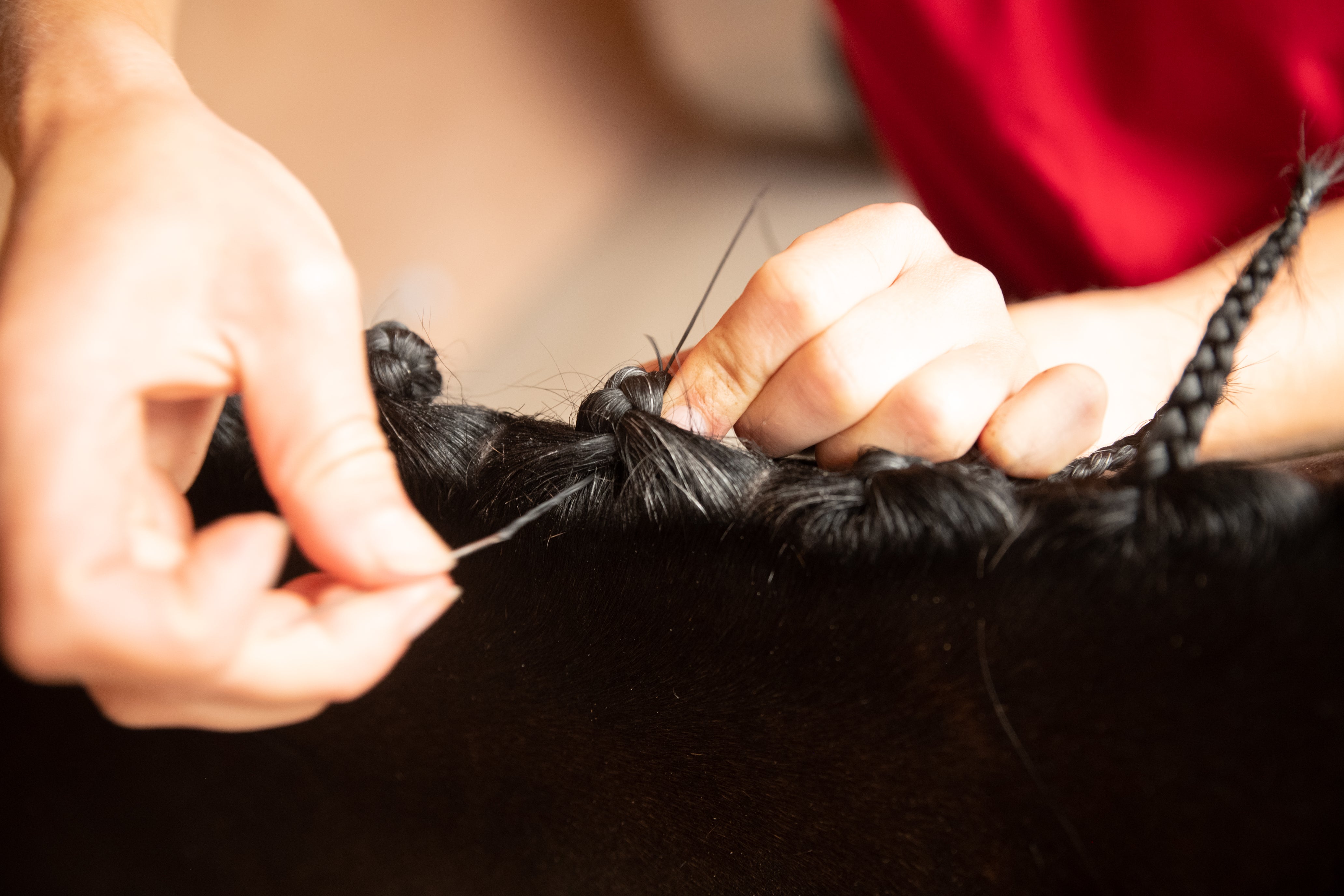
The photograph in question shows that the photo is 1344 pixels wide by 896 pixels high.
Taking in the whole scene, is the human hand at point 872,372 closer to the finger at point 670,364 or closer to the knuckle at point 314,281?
the finger at point 670,364

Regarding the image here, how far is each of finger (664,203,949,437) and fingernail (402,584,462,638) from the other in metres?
0.16

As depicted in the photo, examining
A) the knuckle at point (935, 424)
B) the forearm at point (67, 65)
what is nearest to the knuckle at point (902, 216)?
the knuckle at point (935, 424)

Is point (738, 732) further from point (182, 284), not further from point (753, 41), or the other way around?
point (753, 41)

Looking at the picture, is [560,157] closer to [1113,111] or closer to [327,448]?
[1113,111]

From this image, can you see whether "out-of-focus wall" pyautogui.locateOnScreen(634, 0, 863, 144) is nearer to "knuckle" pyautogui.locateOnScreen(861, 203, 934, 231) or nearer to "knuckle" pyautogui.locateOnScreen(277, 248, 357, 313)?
"knuckle" pyautogui.locateOnScreen(861, 203, 934, 231)

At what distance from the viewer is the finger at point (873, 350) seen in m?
0.43

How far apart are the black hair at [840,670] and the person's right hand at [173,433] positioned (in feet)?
0.28

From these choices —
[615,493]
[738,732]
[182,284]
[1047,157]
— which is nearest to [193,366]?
[182,284]

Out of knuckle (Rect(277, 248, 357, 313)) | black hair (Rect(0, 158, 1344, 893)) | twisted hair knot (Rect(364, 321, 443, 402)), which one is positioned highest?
knuckle (Rect(277, 248, 357, 313))

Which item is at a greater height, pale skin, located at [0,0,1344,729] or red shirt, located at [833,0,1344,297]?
red shirt, located at [833,0,1344,297]

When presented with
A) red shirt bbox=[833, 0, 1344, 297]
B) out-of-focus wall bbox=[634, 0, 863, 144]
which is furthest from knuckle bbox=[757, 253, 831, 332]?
out-of-focus wall bbox=[634, 0, 863, 144]

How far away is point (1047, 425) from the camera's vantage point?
0.42m

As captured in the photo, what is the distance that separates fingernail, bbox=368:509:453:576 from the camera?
12.5 inches

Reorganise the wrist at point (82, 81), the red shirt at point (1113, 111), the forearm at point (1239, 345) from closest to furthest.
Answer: the wrist at point (82, 81) < the forearm at point (1239, 345) < the red shirt at point (1113, 111)
